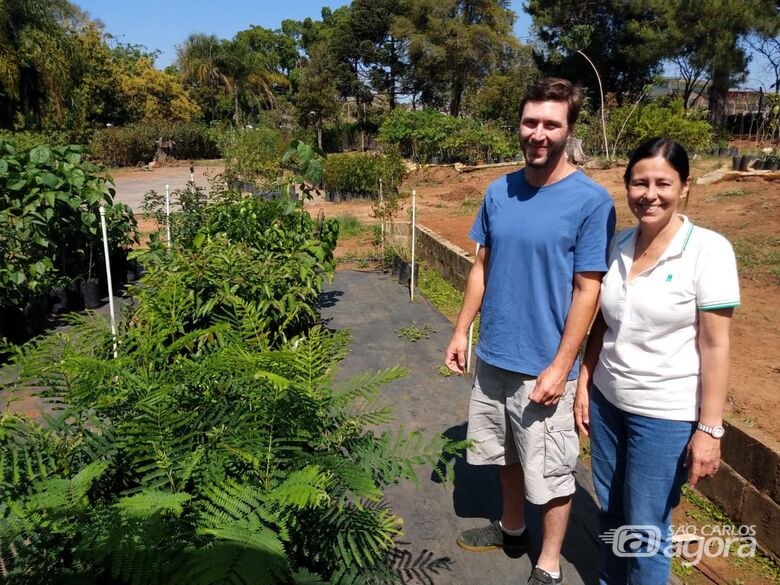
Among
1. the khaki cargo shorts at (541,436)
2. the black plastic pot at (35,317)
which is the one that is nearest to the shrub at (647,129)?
the black plastic pot at (35,317)

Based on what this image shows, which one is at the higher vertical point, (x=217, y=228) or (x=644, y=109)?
(x=644, y=109)

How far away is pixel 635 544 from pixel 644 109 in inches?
663

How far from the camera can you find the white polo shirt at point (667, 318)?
1495mm

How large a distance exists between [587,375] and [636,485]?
37 cm

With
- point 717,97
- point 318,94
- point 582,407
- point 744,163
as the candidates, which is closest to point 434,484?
point 582,407

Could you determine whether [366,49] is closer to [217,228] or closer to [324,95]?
[324,95]

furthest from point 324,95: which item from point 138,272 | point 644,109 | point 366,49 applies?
point 138,272

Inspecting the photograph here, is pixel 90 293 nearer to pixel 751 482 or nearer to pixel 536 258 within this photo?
pixel 536 258

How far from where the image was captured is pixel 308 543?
49.1 inches

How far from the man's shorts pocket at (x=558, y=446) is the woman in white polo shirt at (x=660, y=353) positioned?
15cm

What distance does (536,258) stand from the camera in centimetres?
183

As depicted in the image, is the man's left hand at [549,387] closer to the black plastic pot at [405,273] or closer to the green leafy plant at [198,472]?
the green leafy plant at [198,472]

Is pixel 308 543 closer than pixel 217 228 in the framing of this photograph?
Yes

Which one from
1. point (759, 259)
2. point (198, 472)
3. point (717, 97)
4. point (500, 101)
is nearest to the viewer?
point (198, 472)
